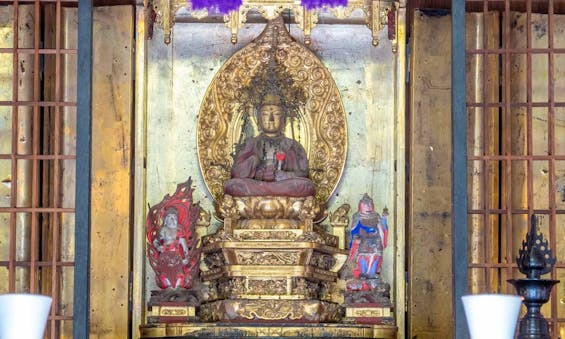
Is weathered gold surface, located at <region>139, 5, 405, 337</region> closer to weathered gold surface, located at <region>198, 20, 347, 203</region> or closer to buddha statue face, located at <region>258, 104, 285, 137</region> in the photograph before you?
weathered gold surface, located at <region>198, 20, 347, 203</region>

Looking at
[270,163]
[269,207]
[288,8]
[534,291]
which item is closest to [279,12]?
[288,8]

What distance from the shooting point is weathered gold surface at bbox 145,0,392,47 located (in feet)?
40.4

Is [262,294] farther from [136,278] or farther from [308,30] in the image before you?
[308,30]

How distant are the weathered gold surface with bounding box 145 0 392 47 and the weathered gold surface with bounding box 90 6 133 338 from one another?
30cm

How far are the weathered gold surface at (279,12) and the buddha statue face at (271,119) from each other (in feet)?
1.91

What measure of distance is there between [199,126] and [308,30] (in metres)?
1.15

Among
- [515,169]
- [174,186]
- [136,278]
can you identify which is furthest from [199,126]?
[515,169]

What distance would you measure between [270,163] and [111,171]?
1.23 meters

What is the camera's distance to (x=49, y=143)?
40.9 feet

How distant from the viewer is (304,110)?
498 inches

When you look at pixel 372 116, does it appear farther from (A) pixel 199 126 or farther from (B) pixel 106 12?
(B) pixel 106 12

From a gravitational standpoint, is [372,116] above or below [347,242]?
above

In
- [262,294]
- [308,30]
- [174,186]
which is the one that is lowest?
[262,294]

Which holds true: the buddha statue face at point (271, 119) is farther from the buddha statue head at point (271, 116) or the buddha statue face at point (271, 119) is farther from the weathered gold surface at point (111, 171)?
the weathered gold surface at point (111, 171)
